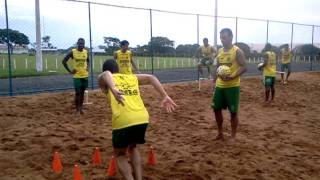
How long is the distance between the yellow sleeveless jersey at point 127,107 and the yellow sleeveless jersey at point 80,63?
5781 mm

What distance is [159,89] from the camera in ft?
15.8

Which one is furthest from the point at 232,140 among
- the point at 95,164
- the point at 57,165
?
the point at 57,165

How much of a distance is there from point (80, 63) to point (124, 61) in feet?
5.10

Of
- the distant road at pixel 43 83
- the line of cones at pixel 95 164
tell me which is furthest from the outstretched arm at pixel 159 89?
the distant road at pixel 43 83

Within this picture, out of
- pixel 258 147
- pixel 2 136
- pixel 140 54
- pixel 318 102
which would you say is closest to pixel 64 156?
pixel 2 136

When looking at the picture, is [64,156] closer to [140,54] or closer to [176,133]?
[176,133]

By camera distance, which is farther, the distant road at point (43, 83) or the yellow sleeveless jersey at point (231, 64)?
the distant road at point (43, 83)

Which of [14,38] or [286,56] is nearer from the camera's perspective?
[14,38]

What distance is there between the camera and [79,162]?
6238mm

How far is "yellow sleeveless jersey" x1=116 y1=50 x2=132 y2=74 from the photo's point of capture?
11.4 meters

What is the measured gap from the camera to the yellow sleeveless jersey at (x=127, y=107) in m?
4.55

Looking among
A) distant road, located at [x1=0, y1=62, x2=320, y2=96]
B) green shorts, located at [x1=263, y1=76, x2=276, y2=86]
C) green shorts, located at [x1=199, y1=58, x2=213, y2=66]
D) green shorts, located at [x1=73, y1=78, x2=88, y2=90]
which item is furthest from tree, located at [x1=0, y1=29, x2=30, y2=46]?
green shorts, located at [x1=263, y1=76, x2=276, y2=86]

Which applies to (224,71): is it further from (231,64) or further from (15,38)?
(15,38)

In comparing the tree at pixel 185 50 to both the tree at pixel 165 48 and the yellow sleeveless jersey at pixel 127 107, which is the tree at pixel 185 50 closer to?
the tree at pixel 165 48
